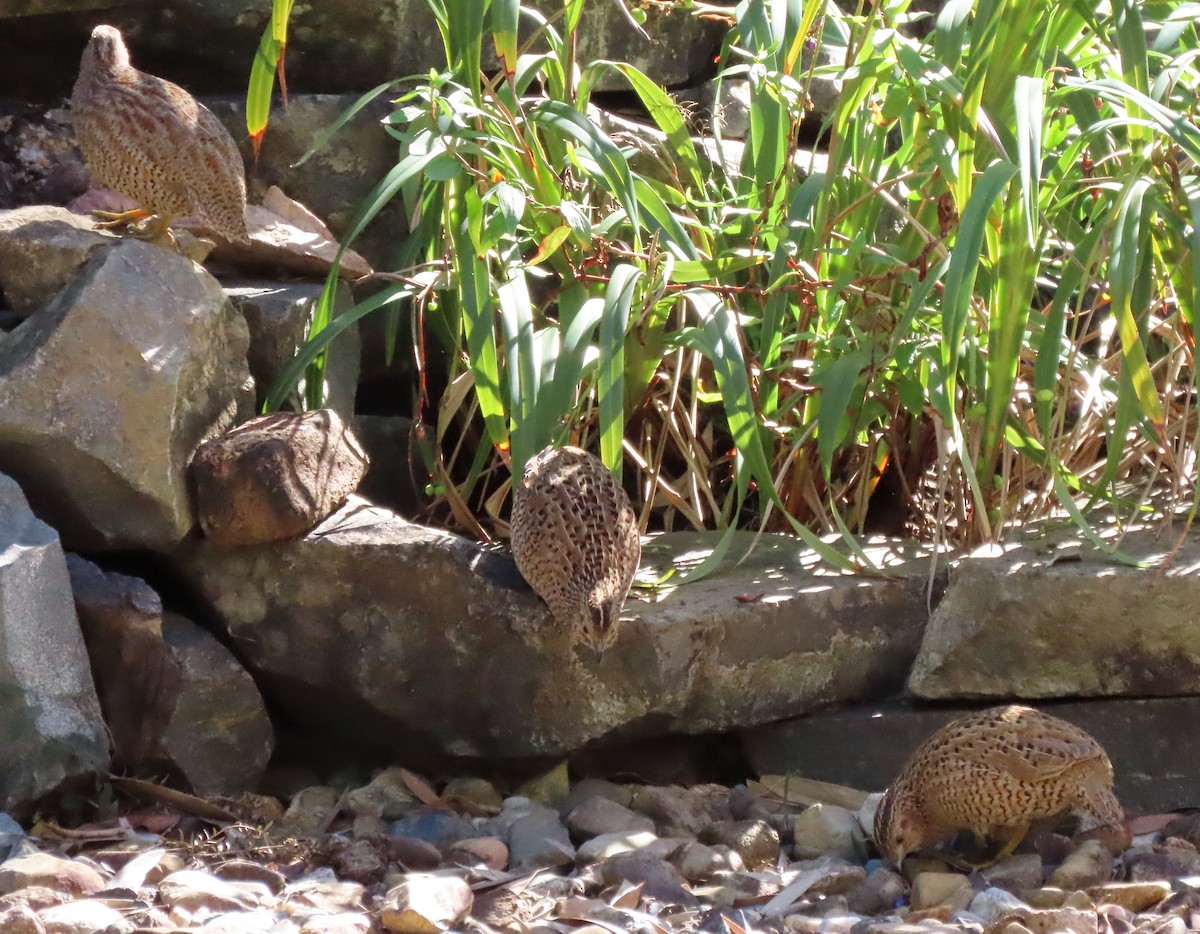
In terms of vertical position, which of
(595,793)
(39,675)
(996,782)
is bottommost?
(595,793)

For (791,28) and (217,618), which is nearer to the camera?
(217,618)

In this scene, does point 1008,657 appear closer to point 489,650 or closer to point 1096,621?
point 1096,621

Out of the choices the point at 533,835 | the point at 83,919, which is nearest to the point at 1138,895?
the point at 533,835

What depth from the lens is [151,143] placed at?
3.85 m

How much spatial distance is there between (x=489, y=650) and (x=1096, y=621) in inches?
58.2

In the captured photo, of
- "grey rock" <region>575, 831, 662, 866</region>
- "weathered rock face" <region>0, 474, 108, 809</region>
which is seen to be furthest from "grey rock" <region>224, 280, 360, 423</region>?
"grey rock" <region>575, 831, 662, 866</region>

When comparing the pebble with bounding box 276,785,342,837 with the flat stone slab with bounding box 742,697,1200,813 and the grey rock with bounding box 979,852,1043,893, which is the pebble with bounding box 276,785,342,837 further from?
the grey rock with bounding box 979,852,1043,893

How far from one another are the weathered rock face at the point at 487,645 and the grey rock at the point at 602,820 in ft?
0.65

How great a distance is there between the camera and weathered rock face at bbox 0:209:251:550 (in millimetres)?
3480

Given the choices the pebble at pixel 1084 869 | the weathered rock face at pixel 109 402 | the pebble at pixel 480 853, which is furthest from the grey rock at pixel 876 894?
the weathered rock face at pixel 109 402

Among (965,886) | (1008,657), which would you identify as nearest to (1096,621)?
(1008,657)

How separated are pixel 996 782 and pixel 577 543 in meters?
1.04

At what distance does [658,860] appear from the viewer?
307 cm

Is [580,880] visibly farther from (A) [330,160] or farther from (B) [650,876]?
(A) [330,160]
